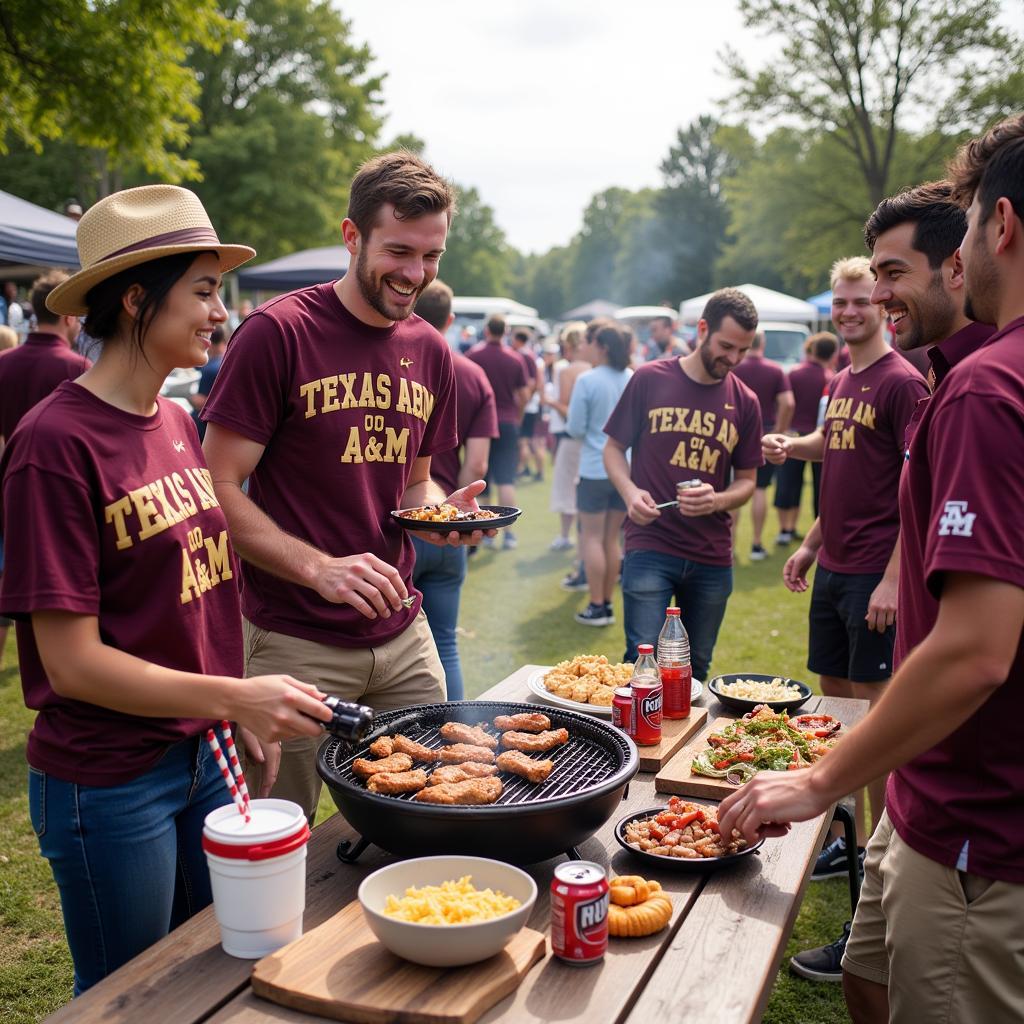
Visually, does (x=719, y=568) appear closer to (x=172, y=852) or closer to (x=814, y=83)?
(x=172, y=852)

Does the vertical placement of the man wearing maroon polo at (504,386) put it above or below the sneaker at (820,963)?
above

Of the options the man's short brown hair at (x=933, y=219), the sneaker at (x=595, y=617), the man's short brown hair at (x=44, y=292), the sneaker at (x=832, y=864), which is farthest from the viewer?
the sneaker at (x=595, y=617)

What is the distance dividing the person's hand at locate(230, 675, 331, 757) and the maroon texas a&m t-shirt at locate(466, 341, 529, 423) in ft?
30.9

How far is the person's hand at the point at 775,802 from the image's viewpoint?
6.51 ft

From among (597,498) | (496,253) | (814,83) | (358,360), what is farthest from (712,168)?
(358,360)

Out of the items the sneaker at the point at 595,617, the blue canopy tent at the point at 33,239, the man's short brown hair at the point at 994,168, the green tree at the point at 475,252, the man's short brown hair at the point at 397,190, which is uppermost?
the green tree at the point at 475,252

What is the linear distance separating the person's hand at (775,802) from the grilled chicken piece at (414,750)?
87cm

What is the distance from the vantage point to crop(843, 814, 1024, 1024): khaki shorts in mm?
1931

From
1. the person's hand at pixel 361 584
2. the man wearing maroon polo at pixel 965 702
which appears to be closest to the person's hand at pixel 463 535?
the person's hand at pixel 361 584

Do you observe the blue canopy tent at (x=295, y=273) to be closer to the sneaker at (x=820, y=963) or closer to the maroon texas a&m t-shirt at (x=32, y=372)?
the maroon texas a&m t-shirt at (x=32, y=372)

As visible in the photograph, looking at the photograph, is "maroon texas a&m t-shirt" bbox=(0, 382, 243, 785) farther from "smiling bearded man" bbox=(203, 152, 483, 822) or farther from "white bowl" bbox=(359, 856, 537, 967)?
"white bowl" bbox=(359, 856, 537, 967)

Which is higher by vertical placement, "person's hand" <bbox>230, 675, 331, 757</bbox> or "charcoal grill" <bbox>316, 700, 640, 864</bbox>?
"person's hand" <bbox>230, 675, 331, 757</bbox>

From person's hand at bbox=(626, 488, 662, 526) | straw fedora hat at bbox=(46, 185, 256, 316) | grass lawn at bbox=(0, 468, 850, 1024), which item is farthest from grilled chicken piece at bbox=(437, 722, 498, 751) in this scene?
person's hand at bbox=(626, 488, 662, 526)

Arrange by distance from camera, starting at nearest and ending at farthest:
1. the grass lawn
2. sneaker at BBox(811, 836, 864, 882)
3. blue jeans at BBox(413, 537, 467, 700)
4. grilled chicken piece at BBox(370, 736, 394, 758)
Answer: grilled chicken piece at BBox(370, 736, 394, 758) → the grass lawn → sneaker at BBox(811, 836, 864, 882) → blue jeans at BBox(413, 537, 467, 700)
